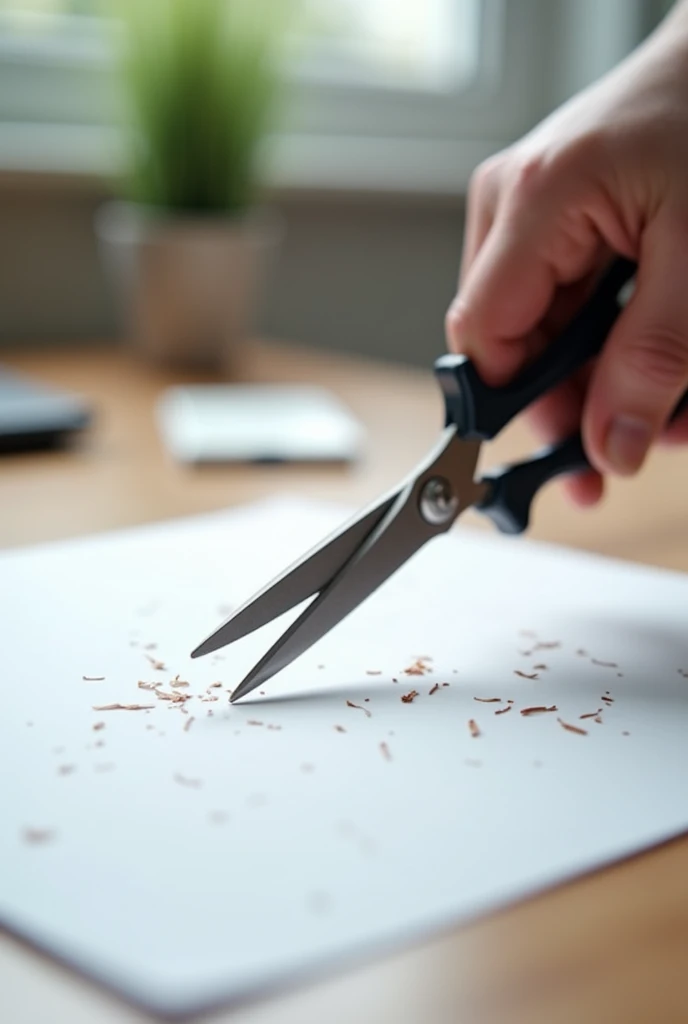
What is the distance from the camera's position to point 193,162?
1367 mm

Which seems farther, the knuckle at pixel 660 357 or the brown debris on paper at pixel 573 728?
the knuckle at pixel 660 357

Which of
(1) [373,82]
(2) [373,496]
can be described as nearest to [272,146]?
(1) [373,82]

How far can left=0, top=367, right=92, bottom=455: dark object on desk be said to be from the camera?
3.11 feet

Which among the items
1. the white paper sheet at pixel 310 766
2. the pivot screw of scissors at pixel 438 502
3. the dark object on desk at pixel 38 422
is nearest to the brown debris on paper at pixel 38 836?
the white paper sheet at pixel 310 766

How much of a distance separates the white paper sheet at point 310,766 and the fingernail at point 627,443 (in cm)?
6

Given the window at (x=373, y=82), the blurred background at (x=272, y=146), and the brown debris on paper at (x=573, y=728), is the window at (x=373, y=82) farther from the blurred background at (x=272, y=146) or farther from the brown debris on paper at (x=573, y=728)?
the brown debris on paper at (x=573, y=728)

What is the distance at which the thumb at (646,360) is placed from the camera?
23.7 inches

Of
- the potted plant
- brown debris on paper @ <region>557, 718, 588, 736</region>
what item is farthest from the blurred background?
brown debris on paper @ <region>557, 718, 588, 736</region>

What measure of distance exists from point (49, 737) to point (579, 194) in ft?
1.23

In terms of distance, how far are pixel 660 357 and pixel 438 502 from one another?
0.14m

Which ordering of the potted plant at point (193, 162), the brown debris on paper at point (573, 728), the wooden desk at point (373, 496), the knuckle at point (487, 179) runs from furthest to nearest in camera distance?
1. the potted plant at point (193, 162)
2. the knuckle at point (487, 179)
3. the brown debris on paper at point (573, 728)
4. the wooden desk at point (373, 496)

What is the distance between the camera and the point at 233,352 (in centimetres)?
142

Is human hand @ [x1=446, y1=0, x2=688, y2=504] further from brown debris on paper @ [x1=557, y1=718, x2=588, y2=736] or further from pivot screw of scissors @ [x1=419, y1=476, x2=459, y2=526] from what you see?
brown debris on paper @ [x1=557, y1=718, x2=588, y2=736]

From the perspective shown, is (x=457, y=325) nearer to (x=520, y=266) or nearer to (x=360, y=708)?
(x=520, y=266)
